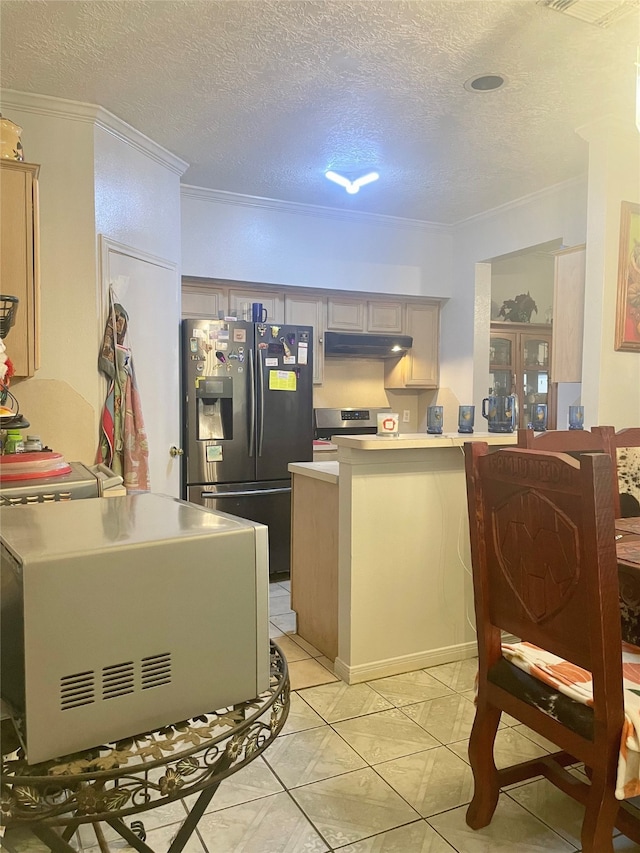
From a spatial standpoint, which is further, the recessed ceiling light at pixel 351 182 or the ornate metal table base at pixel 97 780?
the recessed ceiling light at pixel 351 182

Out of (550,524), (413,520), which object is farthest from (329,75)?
(550,524)

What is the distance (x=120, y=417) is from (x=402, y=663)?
1.83m

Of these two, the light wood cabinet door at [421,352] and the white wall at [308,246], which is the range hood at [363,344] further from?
the white wall at [308,246]

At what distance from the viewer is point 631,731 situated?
4.06 ft

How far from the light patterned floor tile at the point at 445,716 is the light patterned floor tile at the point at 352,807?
35 centimetres

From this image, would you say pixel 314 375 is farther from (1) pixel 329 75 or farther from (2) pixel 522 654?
(2) pixel 522 654

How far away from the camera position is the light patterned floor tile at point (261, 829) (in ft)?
5.13

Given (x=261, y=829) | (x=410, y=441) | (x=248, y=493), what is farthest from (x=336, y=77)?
(x=261, y=829)

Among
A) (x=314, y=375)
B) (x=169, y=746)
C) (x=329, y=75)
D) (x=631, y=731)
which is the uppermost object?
(x=329, y=75)

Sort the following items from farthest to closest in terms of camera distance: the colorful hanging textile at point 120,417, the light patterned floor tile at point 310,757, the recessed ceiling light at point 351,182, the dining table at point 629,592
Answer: the recessed ceiling light at point 351,182
the colorful hanging textile at point 120,417
the light patterned floor tile at point 310,757
the dining table at point 629,592

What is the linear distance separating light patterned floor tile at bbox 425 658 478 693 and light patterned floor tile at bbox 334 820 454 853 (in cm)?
86

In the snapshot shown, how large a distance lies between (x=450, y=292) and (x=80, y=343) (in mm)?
3175

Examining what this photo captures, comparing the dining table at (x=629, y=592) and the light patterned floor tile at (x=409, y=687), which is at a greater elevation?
the dining table at (x=629, y=592)

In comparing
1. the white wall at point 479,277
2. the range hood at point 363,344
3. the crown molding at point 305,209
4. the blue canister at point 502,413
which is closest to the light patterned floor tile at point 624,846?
the blue canister at point 502,413
